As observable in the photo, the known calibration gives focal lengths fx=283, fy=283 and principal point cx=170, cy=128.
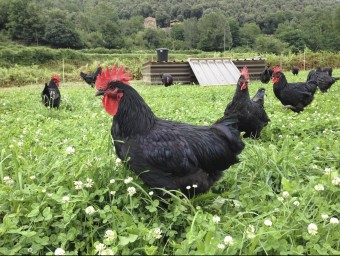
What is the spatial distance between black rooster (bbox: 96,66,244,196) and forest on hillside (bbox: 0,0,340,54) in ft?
186

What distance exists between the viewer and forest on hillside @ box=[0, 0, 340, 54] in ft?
188

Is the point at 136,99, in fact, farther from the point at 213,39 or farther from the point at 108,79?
the point at 213,39

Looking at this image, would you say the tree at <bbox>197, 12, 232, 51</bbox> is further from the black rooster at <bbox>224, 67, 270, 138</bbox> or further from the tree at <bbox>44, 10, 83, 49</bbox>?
the black rooster at <bbox>224, 67, 270, 138</bbox>

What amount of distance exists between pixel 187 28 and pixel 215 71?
67189mm

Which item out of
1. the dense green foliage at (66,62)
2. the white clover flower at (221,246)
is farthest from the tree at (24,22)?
the white clover flower at (221,246)

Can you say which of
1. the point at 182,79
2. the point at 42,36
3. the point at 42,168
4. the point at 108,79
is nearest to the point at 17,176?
the point at 42,168

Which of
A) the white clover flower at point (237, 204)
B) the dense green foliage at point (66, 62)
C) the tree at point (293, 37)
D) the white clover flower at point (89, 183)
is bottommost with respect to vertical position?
the white clover flower at point (237, 204)

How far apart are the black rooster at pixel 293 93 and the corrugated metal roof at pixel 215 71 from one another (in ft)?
30.3

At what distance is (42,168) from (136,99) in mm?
1108

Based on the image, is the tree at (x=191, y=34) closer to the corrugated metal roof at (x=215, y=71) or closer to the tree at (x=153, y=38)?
the tree at (x=153, y=38)

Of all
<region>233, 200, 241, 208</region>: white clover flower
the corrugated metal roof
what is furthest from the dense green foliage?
<region>233, 200, 241, 208</region>: white clover flower

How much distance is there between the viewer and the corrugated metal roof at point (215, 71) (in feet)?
55.6

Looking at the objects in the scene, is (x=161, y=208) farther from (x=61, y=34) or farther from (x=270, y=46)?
(x=270, y=46)

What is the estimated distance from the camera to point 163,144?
2.43 metres
